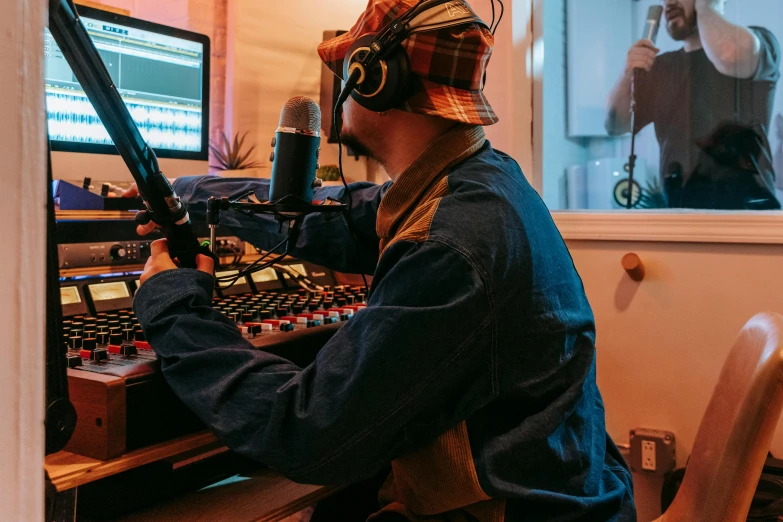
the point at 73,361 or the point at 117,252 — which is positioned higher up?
the point at 117,252

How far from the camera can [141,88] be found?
1.65 m

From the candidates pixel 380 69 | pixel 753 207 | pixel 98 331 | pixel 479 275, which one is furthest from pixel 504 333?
pixel 753 207

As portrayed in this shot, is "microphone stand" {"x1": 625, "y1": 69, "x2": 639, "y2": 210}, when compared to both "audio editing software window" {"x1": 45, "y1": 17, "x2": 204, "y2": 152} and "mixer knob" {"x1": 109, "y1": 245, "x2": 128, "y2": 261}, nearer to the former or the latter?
"audio editing software window" {"x1": 45, "y1": 17, "x2": 204, "y2": 152}

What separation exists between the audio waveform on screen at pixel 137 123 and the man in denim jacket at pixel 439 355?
0.63m

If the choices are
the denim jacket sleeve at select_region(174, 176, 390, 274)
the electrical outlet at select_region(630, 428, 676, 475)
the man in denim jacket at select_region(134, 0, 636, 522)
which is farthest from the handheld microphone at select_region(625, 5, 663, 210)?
the man in denim jacket at select_region(134, 0, 636, 522)

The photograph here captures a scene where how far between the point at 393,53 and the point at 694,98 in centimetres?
145

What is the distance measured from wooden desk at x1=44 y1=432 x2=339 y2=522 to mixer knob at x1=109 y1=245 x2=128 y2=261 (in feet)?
1.44

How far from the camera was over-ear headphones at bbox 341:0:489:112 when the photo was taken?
973 millimetres

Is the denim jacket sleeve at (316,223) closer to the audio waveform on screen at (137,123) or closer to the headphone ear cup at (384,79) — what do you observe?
the audio waveform on screen at (137,123)

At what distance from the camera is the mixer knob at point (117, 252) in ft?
4.40

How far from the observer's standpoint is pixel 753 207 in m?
1.97

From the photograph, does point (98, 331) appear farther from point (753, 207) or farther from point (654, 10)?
point (654, 10)

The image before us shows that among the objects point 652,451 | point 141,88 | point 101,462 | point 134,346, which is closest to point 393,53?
point 134,346

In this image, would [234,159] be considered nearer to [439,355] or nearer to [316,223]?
[316,223]
